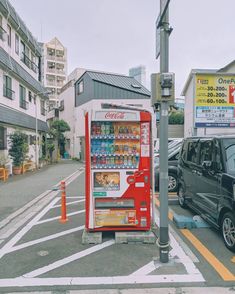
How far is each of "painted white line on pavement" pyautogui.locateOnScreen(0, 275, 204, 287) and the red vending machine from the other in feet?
3.93

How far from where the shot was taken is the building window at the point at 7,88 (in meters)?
13.5

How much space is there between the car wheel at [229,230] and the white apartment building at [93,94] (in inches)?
679

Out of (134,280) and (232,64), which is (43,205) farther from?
(232,64)

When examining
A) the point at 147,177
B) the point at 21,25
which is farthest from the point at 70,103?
the point at 147,177

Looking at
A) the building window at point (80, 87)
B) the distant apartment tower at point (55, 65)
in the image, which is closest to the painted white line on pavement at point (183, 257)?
the building window at point (80, 87)

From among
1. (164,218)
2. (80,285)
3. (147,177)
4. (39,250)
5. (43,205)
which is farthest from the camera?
(43,205)

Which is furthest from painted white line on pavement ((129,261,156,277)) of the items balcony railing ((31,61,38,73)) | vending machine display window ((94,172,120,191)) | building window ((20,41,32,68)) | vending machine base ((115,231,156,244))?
balcony railing ((31,61,38,73))

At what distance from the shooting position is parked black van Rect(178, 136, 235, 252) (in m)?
4.00

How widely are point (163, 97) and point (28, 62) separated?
17562 mm

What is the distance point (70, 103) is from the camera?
30.6 meters

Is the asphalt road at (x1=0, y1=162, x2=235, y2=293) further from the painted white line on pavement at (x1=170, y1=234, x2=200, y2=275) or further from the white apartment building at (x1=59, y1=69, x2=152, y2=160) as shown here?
the white apartment building at (x1=59, y1=69, x2=152, y2=160)

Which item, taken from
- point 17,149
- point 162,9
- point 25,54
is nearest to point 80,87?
point 25,54

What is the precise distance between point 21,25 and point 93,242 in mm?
16032

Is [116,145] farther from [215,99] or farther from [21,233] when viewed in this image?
[215,99]
